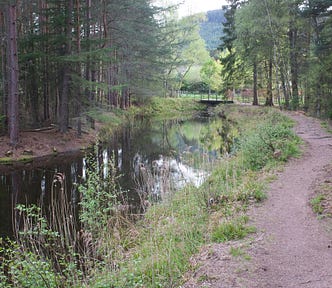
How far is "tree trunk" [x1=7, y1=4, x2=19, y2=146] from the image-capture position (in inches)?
520

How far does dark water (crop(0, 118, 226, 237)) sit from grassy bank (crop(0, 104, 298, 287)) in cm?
56

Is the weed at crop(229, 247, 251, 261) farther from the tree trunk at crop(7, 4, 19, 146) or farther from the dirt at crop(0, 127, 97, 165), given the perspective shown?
the tree trunk at crop(7, 4, 19, 146)

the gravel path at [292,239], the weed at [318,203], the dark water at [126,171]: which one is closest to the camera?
the gravel path at [292,239]

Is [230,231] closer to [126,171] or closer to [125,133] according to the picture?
[126,171]

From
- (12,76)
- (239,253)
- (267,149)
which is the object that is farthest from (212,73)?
(239,253)

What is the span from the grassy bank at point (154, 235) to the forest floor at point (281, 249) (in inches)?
11.3

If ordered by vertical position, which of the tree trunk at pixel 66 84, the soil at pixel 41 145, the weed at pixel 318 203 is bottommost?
the weed at pixel 318 203

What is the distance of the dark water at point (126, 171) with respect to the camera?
7.82 m

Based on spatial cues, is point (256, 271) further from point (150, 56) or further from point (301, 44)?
point (150, 56)

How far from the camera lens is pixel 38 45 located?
1672 centimetres

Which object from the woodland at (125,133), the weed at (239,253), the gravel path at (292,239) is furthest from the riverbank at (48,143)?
the weed at (239,253)

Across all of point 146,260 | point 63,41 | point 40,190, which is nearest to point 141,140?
point 63,41

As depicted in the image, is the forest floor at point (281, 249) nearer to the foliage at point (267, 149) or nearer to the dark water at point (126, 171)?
the dark water at point (126, 171)

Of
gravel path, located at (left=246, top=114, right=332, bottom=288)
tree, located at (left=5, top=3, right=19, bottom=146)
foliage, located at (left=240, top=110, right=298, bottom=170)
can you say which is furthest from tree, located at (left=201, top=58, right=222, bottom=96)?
gravel path, located at (left=246, top=114, right=332, bottom=288)
